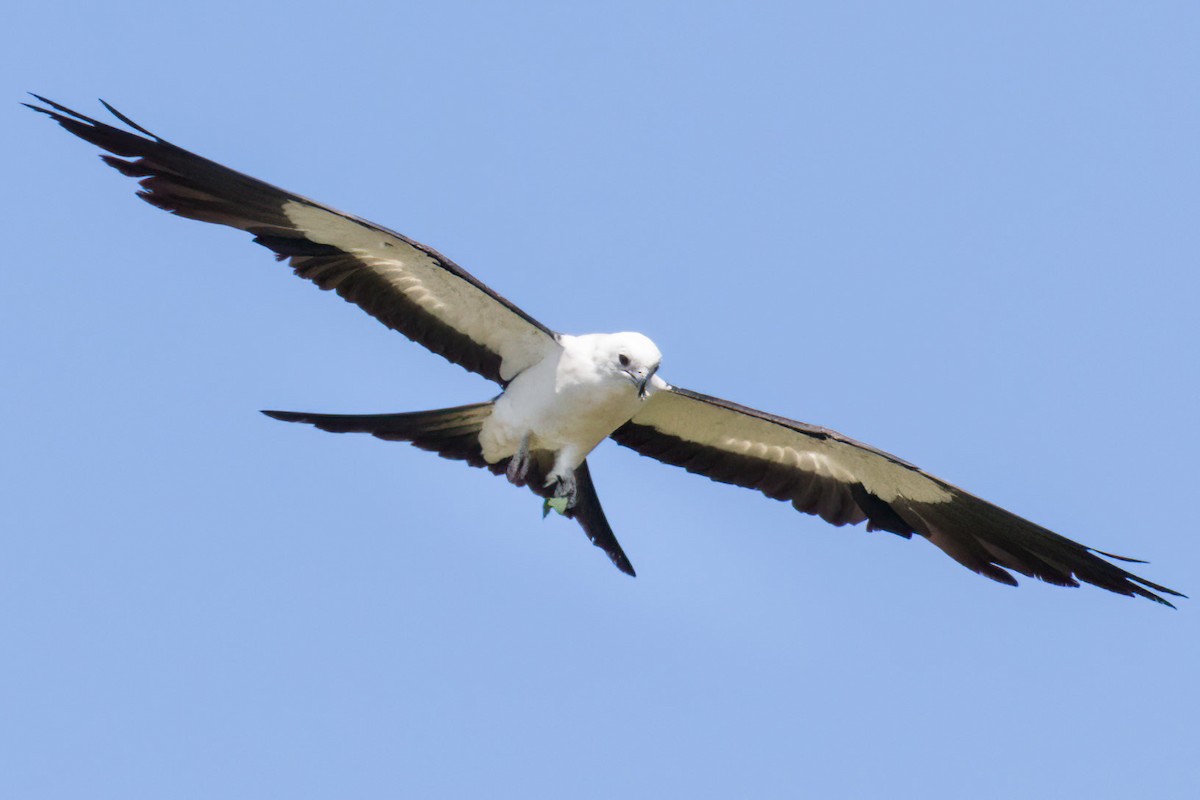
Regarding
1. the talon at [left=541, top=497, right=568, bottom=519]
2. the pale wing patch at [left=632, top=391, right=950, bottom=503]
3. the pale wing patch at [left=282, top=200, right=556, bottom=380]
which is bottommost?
the talon at [left=541, top=497, right=568, bottom=519]

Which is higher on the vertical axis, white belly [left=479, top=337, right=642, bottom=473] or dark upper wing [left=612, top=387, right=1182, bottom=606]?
dark upper wing [left=612, top=387, right=1182, bottom=606]

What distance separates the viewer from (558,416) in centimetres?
1218

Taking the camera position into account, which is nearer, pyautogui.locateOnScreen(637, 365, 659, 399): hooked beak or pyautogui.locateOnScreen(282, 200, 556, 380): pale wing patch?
pyautogui.locateOnScreen(282, 200, 556, 380): pale wing patch

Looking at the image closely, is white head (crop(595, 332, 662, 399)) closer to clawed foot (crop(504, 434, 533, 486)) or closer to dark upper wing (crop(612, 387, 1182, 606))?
dark upper wing (crop(612, 387, 1182, 606))

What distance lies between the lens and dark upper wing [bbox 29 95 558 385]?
37.4 feet

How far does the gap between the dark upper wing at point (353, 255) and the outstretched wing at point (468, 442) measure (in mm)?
392

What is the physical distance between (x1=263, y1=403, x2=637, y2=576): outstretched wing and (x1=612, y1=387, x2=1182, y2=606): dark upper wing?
69 cm

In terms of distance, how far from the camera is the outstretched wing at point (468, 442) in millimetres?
12141

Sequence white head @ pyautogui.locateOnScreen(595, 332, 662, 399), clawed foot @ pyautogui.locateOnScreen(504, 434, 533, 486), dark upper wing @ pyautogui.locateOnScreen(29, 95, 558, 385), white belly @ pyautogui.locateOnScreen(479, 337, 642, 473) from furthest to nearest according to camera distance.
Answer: clawed foot @ pyautogui.locateOnScreen(504, 434, 533, 486) → white belly @ pyautogui.locateOnScreen(479, 337, 642, 473) → white head @ pyautogui.locateOnScreen(595, 332, 662, 399) → dark upper wing @ pyautogui.locateOnScreen(29, 95, 558, 385)

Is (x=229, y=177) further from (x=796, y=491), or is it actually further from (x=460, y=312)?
(x=796, y=491)

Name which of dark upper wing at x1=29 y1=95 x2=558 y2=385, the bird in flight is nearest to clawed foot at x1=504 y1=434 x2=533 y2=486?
the bird in flight

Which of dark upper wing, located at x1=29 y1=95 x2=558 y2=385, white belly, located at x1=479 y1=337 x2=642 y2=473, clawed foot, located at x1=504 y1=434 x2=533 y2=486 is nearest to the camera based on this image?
dark upper wing, located at x1=29 y1=95 x2=558 y2=385

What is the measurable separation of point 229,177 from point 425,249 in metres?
1.26

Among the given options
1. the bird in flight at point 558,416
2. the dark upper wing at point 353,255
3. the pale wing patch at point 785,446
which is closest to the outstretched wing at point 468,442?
the bird in flight at point 558,416
